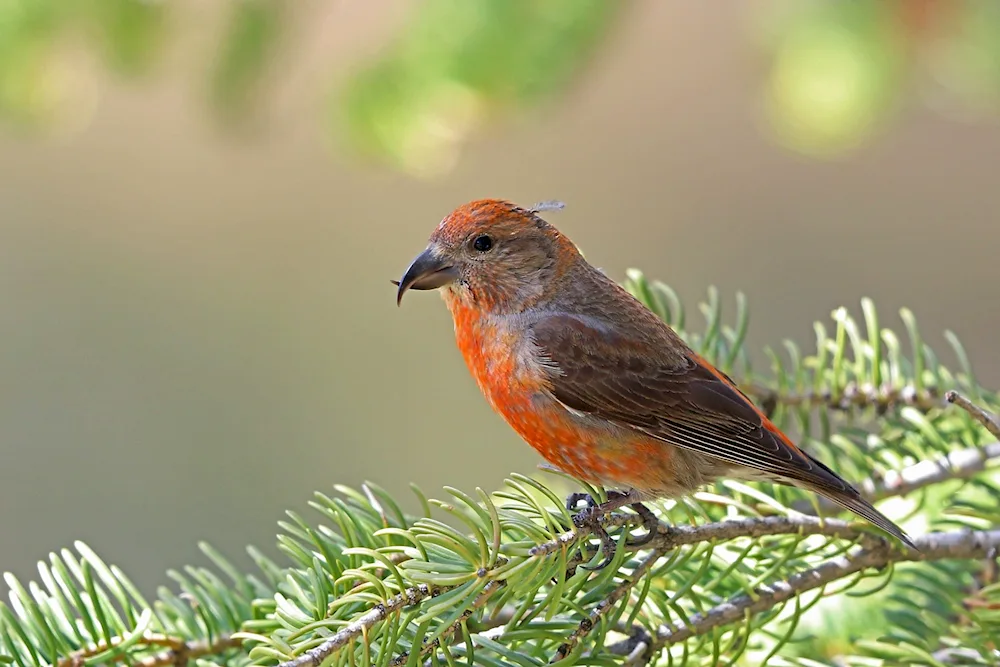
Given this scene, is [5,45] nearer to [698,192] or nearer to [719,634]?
[719,634]

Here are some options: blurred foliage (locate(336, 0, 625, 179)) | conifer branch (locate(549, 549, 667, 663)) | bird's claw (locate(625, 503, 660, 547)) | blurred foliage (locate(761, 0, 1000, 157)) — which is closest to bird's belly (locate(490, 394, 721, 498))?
bird's claw (locate(625, 503, 660, 547))

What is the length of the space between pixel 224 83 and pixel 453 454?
3945 millimetres

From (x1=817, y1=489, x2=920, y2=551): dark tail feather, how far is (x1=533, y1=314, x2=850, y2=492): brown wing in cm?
21

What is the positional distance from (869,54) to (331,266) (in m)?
4.83

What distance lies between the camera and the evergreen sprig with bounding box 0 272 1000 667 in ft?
3.81

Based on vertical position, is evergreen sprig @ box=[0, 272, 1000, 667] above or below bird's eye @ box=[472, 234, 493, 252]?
below

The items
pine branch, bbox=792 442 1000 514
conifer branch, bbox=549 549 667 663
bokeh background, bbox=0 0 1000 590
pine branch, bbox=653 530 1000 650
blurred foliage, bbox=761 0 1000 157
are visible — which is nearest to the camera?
conifer branch, bbox=549 549 667 663

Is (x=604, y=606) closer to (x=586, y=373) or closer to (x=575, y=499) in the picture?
(x=575, y=499)

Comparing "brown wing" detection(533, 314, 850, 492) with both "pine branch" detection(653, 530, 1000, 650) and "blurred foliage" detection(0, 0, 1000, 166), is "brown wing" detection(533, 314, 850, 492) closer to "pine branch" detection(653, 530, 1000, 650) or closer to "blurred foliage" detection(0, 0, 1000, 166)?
"pine branch" detection(653, 530, 1000, 650)

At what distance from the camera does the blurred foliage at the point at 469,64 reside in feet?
6.47

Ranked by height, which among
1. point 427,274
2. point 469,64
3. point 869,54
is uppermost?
point 469,64

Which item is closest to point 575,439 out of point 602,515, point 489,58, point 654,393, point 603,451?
point 603,451

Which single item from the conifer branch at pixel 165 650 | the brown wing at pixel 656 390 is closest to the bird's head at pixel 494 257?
the brown wing at pixel 656 390

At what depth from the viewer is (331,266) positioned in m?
6.46
